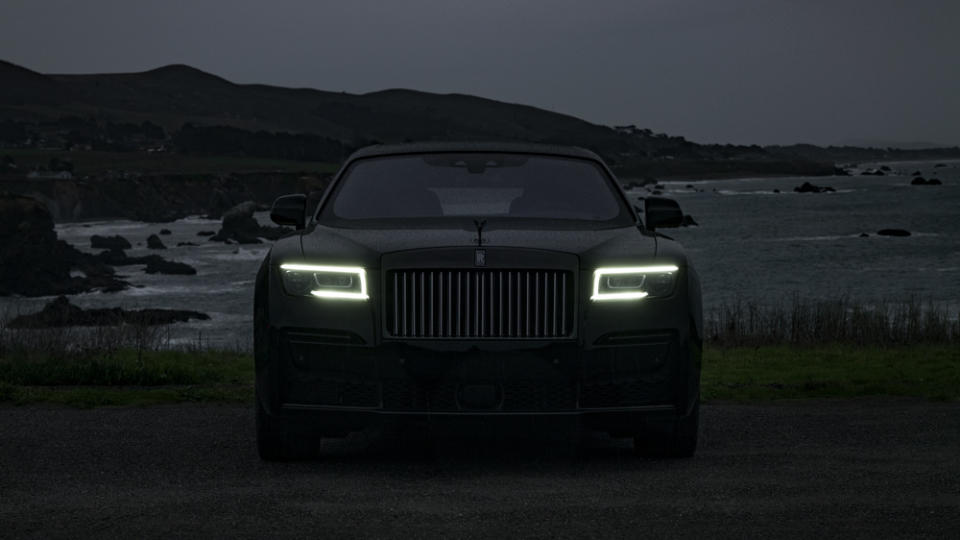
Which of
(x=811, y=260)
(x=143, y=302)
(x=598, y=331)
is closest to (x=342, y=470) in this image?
(x=598, y=331)

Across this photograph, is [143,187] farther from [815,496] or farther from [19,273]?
[815,496]

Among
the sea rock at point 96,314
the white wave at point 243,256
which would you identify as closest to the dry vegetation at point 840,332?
the sea rock at point 96,314

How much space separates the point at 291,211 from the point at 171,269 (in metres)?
63.3

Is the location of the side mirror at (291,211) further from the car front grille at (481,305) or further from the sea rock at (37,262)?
the sea rock at (37,262)

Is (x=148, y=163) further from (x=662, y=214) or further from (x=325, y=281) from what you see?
(x=325, y=281)

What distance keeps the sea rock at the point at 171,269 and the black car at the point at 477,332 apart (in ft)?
207

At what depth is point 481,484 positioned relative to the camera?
6691mm

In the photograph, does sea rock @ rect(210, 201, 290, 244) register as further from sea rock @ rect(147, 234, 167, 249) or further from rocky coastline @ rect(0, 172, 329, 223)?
rocky coastline @ rect(0, 172, 329, 223)

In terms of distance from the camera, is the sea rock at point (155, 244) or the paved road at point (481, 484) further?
the sea rock at point (155, 244)

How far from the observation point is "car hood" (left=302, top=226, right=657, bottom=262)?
686cm

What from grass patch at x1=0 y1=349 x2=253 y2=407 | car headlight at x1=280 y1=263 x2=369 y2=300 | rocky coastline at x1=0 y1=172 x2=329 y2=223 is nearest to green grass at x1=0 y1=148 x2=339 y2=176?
rocky coastline at x1=0 y1=172 x2=329 y2=223

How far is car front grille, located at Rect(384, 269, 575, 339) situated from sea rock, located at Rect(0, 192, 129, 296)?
189ft

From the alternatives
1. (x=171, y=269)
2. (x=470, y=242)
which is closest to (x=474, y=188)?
(x=470, y=242)

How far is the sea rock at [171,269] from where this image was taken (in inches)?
2709
